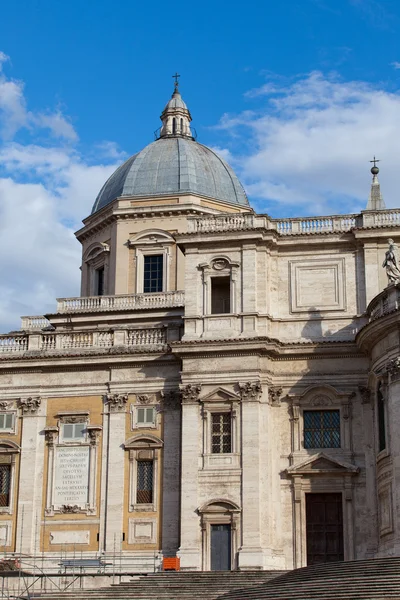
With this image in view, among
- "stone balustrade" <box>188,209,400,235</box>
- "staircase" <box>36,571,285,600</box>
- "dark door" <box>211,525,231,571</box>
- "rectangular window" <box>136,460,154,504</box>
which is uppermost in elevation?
"stone balustrade" <box>188,209,400,235</box>

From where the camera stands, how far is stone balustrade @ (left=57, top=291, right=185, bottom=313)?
46.3m

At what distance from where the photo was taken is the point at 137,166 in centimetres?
5334

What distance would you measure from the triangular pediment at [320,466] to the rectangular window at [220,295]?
21.7 ft

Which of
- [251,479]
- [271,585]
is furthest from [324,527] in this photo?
[271,585]

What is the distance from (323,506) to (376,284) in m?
8.45

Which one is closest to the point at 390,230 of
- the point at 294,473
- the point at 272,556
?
the point at 294,473

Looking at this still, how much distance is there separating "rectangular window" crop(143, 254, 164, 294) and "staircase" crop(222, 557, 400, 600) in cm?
2030

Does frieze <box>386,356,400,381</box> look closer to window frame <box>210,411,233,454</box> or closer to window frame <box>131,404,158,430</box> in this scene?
window frame <box>210,411,233,454</box>

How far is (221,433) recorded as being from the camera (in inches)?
1576

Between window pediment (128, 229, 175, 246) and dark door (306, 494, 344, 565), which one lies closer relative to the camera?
dark door (306, 494, 344, 565)

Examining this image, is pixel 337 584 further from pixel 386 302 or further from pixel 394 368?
pixel 386 302

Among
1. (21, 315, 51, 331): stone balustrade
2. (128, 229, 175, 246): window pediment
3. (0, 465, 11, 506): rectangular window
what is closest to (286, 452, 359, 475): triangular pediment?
(0, 465, 11, 506): rectangular window

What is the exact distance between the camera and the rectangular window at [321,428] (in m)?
39.8

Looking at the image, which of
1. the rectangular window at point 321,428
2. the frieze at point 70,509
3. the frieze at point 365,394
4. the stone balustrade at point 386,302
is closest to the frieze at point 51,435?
the frieze at point 70,509
